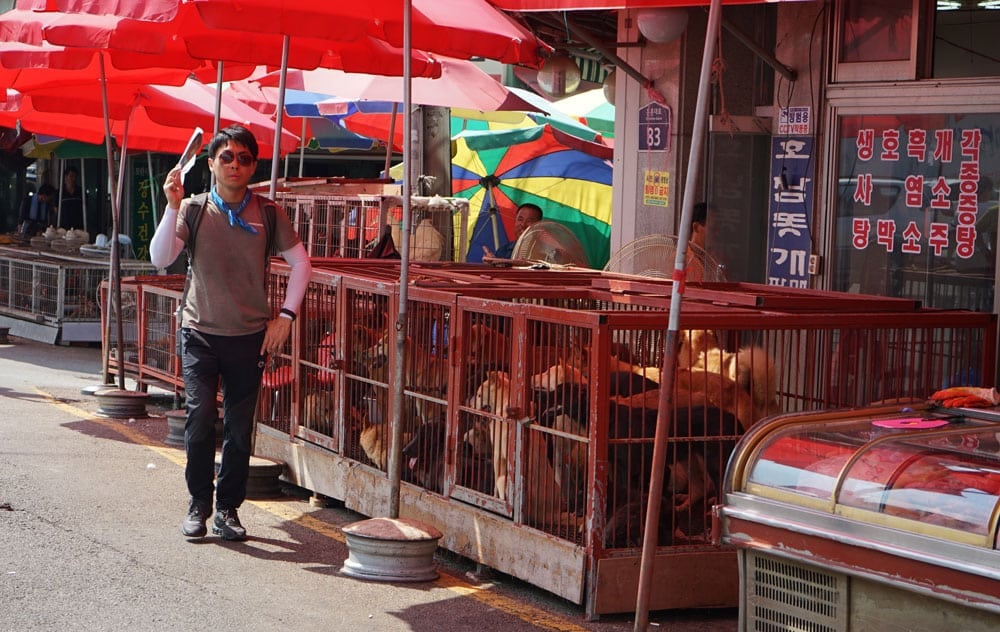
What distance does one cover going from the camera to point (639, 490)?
21.3 feet

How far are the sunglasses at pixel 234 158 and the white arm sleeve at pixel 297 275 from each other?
52 centimetres

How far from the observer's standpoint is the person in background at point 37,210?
27234 mm

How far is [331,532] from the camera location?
805 centimetres

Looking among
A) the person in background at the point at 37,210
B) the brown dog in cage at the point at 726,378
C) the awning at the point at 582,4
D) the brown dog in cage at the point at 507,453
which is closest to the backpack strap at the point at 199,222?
the brown dog in cage at the point at 507,453

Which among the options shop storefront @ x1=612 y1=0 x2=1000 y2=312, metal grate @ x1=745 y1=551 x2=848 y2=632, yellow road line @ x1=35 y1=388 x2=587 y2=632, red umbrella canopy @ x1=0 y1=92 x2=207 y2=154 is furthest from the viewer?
red umbrella canopy @ x1=0 y1=92 x2=207 y2=154

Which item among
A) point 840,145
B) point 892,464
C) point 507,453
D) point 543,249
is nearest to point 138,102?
point 543,249

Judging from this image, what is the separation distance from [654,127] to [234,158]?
548 cm

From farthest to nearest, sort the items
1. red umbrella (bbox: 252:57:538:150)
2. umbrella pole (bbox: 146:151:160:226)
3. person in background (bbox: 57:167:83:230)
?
person in background (bbox: 57:167:83:230), umbrella pole (bbox: 146:151:160:226), red umbrella (bbox: 252:57:538:150)

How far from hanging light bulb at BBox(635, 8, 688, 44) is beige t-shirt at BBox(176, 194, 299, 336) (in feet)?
15.5

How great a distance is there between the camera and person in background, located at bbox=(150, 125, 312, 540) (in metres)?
7.55

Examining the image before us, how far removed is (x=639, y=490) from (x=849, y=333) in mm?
1408

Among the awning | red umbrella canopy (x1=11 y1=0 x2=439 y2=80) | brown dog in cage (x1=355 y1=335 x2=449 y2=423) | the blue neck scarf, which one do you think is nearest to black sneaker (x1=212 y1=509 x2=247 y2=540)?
brown dog in cage (x1=355 y1=335 x2=449 y2=423)

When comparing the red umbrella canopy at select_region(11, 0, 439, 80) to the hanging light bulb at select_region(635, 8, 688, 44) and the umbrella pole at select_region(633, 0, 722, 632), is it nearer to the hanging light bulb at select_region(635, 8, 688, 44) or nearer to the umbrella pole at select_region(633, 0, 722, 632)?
the hanging light bulb at select_region(635, 8, 688, 44)

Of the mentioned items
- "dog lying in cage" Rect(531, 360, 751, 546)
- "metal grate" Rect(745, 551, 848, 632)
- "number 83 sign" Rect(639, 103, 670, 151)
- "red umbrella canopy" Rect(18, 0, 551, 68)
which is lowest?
"metal grate" Rect(745, 551, 848, 632)
